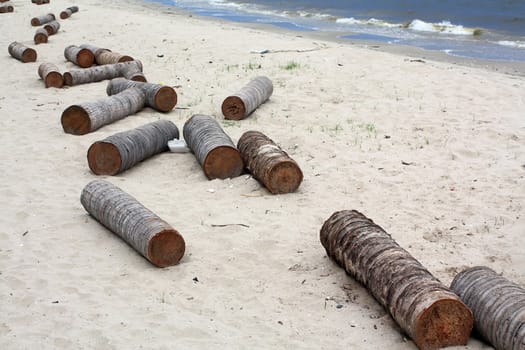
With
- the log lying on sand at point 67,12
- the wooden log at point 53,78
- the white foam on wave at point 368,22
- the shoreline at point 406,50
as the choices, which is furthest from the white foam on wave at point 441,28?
the wooden log at point 53,78

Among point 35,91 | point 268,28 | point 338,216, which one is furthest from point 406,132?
point 268,28

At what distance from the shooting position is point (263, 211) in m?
7.91

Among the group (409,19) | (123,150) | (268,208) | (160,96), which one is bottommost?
(268,208)

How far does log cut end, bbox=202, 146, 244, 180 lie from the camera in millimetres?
8719

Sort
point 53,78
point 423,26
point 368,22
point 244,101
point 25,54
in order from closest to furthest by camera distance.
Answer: point 244,101 < point 53,78 < point 25,54 < point 423,26 < point 368,22

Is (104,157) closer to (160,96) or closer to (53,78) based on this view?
(160,96)

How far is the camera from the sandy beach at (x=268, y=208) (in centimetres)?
558

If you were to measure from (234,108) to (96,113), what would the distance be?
228cm

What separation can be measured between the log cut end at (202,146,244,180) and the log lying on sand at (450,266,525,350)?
12.5ft

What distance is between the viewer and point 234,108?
37.3 feet

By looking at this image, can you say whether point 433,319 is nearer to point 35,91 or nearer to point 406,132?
point 406,132

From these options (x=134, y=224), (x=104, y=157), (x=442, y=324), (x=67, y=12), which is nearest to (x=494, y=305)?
(x=442, y=324)

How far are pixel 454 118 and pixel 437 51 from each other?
31.9 ft

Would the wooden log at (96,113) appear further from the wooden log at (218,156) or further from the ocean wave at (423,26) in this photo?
the ocean wave at (423,26)
